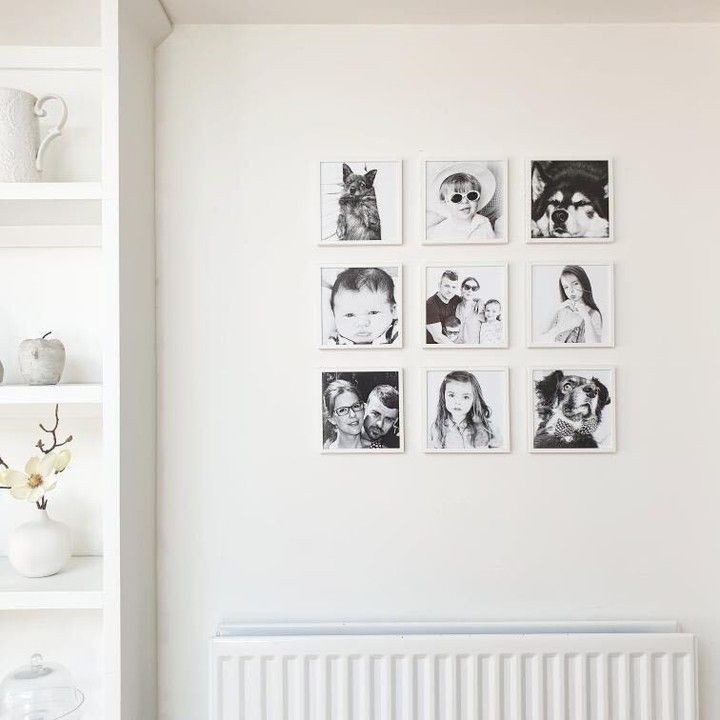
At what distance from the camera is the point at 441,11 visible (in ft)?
6.30

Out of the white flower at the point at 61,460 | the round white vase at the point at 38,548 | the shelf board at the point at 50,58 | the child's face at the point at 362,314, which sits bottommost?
the round white vase at the point at 38,548

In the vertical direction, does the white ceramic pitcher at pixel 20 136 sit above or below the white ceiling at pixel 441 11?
below

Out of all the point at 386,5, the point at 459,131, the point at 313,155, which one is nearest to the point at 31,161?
the point at 313,155

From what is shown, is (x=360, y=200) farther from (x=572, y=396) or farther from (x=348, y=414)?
(x=572, y=396)

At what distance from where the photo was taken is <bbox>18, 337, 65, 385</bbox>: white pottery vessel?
66.5 inches

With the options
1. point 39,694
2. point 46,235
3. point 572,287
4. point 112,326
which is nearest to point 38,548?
point 39,694

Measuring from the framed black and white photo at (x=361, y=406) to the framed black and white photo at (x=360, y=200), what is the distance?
35 centimetres

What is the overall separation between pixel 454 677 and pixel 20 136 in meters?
1.63

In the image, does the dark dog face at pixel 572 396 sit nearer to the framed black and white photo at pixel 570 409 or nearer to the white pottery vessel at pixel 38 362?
the framed black and white photo at pixel 570 409

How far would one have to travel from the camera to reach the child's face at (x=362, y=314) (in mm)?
1974

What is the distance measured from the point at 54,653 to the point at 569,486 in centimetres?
138

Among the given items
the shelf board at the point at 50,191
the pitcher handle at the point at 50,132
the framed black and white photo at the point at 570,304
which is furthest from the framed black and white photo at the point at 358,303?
the pitcher handle at the point at 50,132

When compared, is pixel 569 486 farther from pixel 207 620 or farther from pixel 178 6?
pixel 178 6

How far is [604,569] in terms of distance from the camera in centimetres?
198
